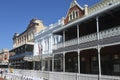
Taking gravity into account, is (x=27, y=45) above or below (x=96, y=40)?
above

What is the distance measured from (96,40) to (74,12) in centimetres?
1103

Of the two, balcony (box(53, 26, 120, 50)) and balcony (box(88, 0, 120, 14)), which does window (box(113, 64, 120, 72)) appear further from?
balcony (box(88, 0, 120, 14))

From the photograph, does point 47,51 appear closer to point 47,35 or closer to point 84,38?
point 47,35

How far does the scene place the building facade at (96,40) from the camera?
18.2 m

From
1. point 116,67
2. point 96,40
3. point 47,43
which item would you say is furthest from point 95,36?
point 47,43

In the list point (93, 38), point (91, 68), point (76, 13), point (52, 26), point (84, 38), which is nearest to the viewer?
point (93, 38)

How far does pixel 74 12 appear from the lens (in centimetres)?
2955

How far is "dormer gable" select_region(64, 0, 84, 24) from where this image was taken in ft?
92.3

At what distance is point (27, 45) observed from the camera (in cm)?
4172

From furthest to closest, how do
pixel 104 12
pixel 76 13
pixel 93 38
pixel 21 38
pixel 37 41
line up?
pixel 21 38, pixel 37 41, pixel 76 13, pixel 93 38, pixel 104 12

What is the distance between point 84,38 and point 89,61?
445 centimetres

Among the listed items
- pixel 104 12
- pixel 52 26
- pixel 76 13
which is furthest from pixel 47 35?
pixel 104 12

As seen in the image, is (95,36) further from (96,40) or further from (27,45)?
(27,45)

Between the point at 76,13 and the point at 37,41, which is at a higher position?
the point at 76,13
